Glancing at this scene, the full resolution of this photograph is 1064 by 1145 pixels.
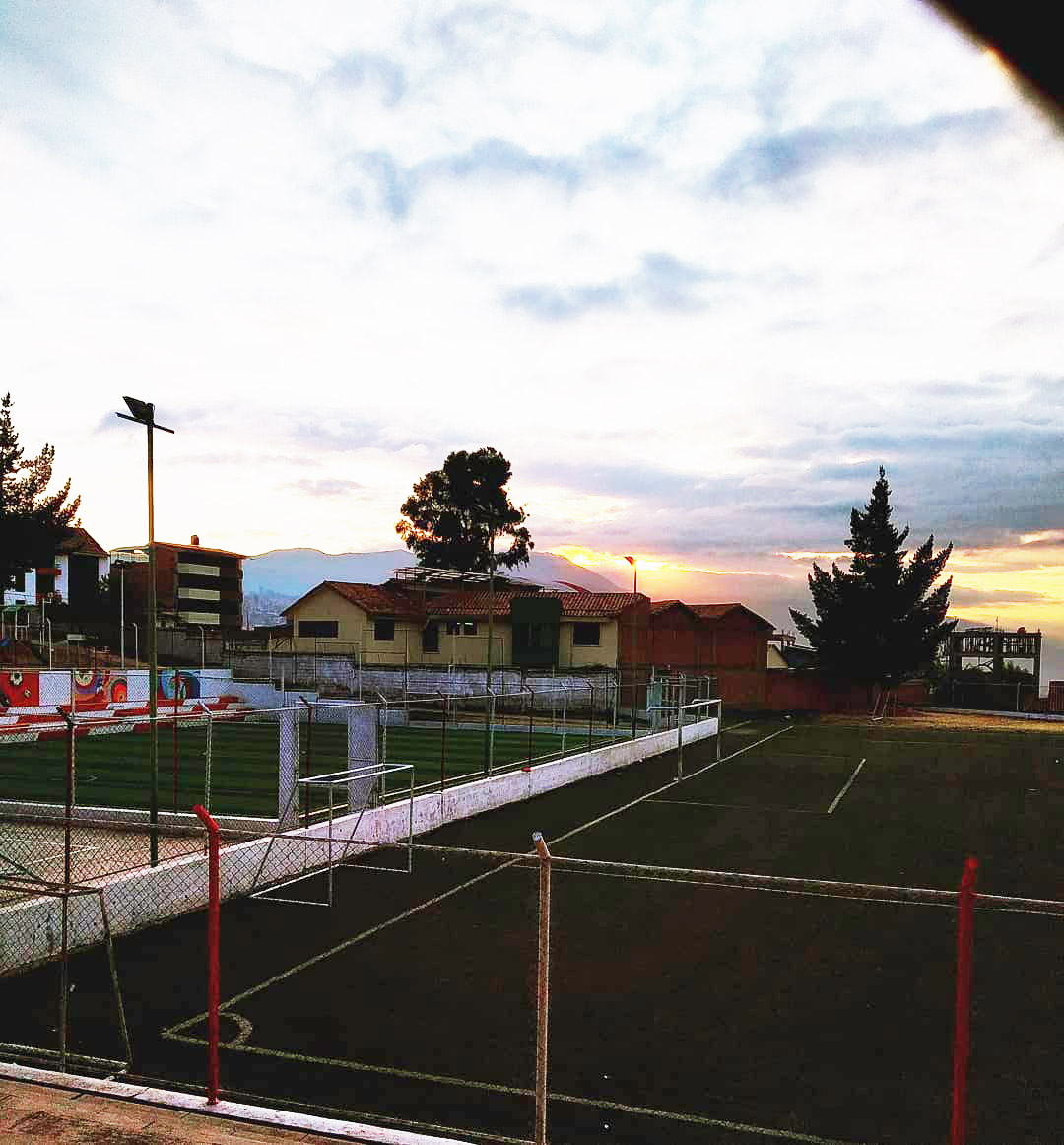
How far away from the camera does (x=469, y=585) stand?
2753 inches

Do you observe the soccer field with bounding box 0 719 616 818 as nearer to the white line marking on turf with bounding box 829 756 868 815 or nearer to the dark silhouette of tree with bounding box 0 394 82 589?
the white line marking on turf with bounding box 829 756 868 815

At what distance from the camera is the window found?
175 ft

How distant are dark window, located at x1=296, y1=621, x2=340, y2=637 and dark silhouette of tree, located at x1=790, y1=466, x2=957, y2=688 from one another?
27.7 meters

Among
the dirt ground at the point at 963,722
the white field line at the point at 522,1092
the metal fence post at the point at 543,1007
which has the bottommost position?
the dirt ground at the point at 963,722

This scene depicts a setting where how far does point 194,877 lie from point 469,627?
45121 millimetres

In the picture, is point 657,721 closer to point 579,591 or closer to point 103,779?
point 103,779

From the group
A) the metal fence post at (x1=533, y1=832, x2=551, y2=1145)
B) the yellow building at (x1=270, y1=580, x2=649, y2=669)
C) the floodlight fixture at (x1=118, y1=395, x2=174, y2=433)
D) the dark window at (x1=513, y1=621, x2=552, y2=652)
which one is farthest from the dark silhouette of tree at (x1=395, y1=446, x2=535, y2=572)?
the metal fence post at (x1=533, y1=832, x2=551, y2=1145)

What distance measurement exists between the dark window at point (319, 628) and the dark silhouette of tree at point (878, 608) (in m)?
27.7

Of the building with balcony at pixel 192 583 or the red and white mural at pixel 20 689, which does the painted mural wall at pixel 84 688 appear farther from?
the building with balcony at pixel 192 583

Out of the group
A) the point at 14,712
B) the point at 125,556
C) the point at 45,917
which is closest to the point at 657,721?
the point at 14,712

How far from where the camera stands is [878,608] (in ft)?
176

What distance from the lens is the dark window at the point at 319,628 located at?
193 feet

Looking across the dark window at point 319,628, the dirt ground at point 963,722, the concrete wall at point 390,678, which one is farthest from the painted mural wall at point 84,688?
the dirt ground at point 963,722

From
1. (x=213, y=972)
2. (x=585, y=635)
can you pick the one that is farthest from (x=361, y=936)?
(x=585, y=635)
